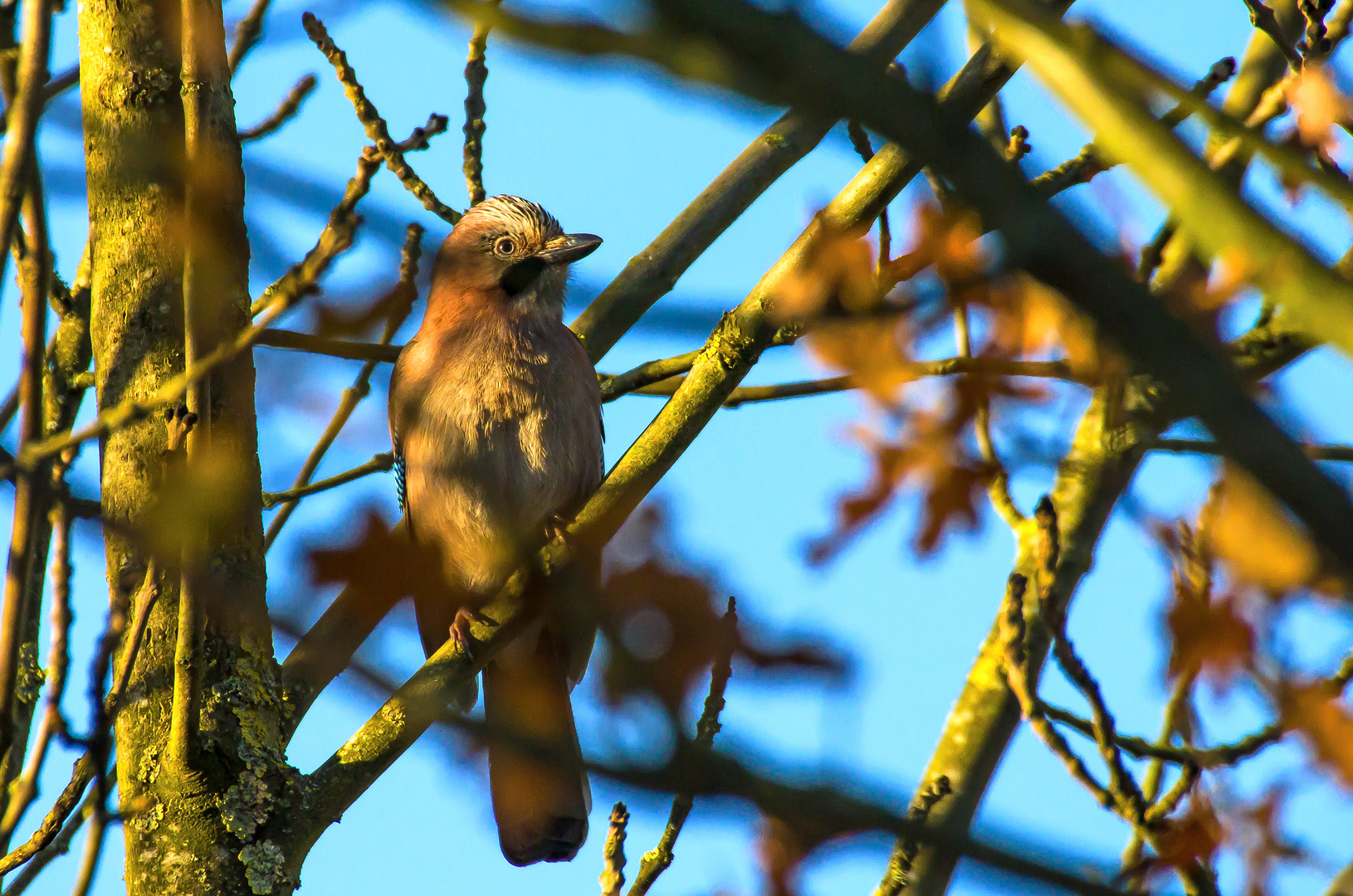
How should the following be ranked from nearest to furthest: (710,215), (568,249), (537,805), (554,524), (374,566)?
1. (374,566)
2. (710,215)
3. (554,524)
4. (537,805)
5. (568,249)

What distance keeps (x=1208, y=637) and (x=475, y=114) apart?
10.0 feet

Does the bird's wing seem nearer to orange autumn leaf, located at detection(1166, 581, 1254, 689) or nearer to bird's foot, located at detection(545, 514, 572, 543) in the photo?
bird's foot, located at detection(545, 514, 572, 543)

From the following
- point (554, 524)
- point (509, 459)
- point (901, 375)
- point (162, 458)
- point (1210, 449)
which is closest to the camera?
point (1210, 449)

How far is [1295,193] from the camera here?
165 inches

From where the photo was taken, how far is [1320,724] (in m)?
2.87

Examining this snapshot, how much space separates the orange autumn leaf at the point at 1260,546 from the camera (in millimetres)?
2576

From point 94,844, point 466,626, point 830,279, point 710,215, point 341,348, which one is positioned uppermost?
point 710,215

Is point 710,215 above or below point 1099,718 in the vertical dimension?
above

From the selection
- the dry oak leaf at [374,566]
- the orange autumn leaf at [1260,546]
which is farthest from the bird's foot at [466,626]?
the orange autumn leaf at [1260,546]

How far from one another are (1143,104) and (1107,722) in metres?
1.59

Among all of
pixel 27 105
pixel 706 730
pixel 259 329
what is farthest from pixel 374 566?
pixel 27 105

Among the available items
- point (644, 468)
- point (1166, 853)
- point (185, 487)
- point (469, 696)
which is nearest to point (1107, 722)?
point (1166, 853)

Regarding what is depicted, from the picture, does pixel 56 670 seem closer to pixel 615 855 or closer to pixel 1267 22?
pixel 615 855

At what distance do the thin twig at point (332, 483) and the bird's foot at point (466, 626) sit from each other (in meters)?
0.76
